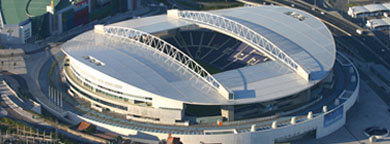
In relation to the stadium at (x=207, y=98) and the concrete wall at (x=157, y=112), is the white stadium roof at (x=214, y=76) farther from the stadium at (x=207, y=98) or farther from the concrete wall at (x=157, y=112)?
the concrete wall at (x=157, y=112)

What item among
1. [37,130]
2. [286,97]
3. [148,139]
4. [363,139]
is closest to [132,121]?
[148,139]

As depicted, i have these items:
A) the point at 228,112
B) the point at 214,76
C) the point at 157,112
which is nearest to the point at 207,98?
the point at 228,112

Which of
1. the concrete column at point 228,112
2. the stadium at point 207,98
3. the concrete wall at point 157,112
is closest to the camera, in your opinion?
the stadium at point 207,98

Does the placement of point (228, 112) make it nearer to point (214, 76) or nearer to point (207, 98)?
point (207, 98)

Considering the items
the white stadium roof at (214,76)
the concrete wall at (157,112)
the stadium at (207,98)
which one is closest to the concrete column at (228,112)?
the stadium at (207,98)

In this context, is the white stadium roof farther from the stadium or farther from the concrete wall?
the concrete wall

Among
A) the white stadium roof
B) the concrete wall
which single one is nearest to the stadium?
the concrete wall

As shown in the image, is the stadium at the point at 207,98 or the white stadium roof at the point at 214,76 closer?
the stadium at the point at 207,98

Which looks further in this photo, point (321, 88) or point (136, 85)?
point (321, 88)

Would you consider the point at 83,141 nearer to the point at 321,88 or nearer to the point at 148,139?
the point at 148,139
